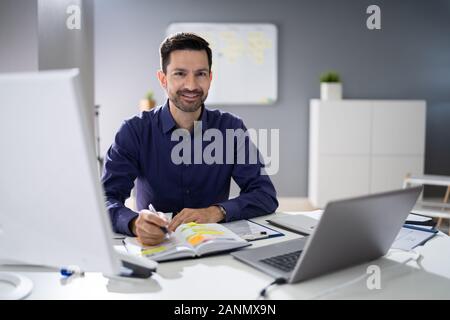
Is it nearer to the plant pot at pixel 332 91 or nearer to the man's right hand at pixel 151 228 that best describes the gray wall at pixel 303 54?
the plant pot at pixel 332 91

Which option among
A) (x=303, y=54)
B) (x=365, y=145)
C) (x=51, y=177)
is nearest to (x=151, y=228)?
(x=51, y=177)

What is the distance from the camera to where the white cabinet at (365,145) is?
4676 millimetres

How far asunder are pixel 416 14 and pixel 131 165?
A: 13.8ft

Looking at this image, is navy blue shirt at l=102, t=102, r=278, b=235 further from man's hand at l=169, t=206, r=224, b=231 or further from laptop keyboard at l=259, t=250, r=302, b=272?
laptop keyboard at l=259, t=250, r=302, b=272

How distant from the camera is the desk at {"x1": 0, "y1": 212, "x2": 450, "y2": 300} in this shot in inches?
40.1

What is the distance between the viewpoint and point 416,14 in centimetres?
497

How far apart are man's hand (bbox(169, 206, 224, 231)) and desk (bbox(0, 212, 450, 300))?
280mm

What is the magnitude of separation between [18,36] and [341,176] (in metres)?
3.43

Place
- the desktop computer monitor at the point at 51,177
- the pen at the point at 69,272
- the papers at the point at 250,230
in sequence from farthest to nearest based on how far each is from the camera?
the papers at the point at 250,230, the pen at the point at 69,272, the desktop computer monitor at the point at 51,177

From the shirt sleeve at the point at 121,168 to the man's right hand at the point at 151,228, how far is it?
28 cm

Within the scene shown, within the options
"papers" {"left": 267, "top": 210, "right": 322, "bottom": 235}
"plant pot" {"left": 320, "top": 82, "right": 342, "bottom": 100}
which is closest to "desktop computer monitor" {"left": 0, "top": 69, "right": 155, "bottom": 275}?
"papers" {"left": 267, "top": 210, "right": 322, "bottom": 235}

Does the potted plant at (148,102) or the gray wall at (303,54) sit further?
the gray wall at (303,54)

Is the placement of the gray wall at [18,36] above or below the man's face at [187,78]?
above

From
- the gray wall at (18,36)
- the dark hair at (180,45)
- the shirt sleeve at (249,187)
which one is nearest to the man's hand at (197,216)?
the shirt sleeve at (249,187)
